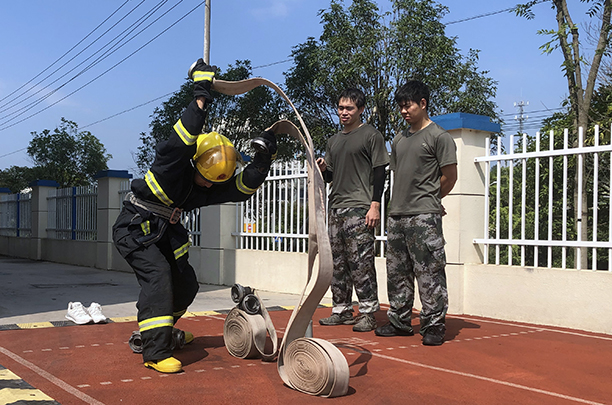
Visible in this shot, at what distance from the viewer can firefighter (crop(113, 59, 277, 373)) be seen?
3637mm

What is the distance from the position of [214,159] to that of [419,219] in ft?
5.94

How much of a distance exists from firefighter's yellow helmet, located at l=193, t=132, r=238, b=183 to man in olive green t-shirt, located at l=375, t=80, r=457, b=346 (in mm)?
1644

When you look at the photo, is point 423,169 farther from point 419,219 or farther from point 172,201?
point 172,201

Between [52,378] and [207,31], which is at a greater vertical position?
[207,31]

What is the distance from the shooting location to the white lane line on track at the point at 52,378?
3057 millimetres

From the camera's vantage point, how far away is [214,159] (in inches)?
150

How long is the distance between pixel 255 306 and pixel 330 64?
1448 cm

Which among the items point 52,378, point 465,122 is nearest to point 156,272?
point 52,378

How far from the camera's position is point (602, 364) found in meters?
4.06

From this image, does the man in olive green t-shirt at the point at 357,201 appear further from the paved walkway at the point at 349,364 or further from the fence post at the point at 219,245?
the fence post at the point at 219,245

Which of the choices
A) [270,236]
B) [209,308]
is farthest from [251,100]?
[209,308]

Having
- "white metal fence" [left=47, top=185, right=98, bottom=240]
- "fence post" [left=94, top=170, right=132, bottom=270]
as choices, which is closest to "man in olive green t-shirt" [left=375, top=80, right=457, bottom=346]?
"fence post" [left=94, top=170, right=132, bottom=270]

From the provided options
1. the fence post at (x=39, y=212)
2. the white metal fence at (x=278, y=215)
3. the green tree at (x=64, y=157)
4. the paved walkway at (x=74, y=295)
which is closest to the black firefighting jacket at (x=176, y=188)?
the paved walkway at (x=74, y=295)

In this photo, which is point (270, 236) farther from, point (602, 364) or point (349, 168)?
point (602, 364)
